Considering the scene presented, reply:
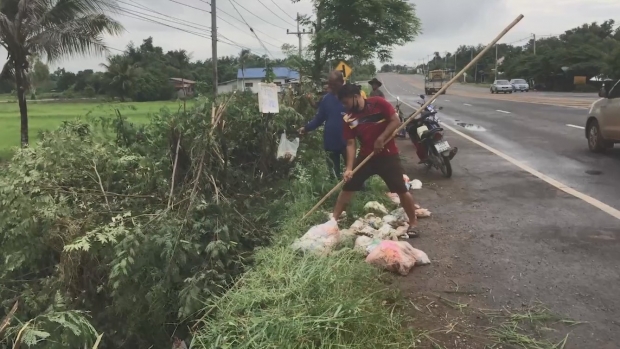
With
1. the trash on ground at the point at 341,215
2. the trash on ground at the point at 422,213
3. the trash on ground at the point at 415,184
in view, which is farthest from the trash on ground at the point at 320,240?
the trash on ground at the point at 415,184

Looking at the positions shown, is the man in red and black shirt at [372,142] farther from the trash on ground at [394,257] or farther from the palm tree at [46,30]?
the palm tree at [46,30]

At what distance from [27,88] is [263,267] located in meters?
16.5

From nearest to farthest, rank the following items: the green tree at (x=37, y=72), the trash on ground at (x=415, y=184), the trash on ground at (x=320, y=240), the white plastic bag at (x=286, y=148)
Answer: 1. the trash on ground at (x=320, y=240)
2. the white plastic bag at (x=286, y=148)
3. the trash on ground at (x=415, y=184)
4. the green tree at (x=37, y=72)

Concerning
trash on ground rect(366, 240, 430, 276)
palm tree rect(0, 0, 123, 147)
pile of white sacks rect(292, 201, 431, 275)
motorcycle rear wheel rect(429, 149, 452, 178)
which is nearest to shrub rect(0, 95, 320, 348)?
pile of white sacks rect(292, 201, 431, 275)

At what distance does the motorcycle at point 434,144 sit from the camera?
912 cm

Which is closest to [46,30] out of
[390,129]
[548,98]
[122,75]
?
[390,129]

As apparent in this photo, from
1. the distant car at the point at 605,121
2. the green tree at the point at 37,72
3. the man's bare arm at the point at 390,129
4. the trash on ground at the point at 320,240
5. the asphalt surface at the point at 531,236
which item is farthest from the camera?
the green tree at the point at 37,72

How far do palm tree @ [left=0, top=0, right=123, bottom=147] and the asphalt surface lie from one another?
1115 cm

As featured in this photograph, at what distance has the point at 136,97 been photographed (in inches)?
1297

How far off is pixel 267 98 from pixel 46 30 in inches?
469

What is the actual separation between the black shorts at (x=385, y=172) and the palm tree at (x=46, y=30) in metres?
13.3

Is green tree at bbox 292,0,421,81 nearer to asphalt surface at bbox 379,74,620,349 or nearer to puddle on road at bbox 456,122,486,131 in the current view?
puddle on road at bbox 456,122,486,131

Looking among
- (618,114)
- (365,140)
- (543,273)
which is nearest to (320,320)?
(543,273)

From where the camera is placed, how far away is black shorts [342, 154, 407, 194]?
5.94 meters
